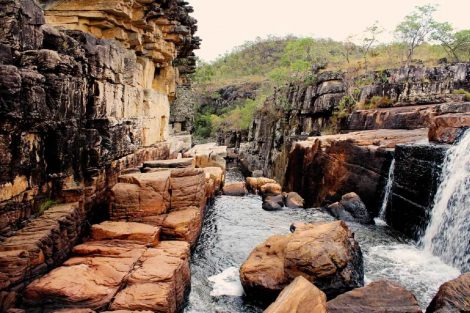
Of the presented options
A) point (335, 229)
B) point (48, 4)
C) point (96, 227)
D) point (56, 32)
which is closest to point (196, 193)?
point (96, 227)

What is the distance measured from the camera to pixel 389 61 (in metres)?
27.1

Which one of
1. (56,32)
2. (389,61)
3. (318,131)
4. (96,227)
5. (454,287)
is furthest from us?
(389,61)

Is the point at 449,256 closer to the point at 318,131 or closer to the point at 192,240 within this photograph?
the point at 192,240

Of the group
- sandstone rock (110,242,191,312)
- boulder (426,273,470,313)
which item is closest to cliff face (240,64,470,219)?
boulder (426,273,470,313)

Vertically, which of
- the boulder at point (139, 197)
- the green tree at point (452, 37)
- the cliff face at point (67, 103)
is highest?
the green tree at point (452, 37)

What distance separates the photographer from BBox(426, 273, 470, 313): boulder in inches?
184

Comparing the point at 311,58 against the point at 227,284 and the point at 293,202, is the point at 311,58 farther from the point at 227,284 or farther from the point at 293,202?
the point at 227,284

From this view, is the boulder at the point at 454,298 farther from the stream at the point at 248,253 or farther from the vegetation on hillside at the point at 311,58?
the vegetation on hillside at the point at 311,58

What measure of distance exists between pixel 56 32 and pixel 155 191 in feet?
11.4

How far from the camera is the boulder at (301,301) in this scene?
4.55 meters

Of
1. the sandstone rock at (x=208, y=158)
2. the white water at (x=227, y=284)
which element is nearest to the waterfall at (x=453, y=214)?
the white water at (x=227, y=284)

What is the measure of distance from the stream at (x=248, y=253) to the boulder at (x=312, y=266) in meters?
0.33

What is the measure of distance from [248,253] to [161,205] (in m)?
2.16

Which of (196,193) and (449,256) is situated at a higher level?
(196,193)
